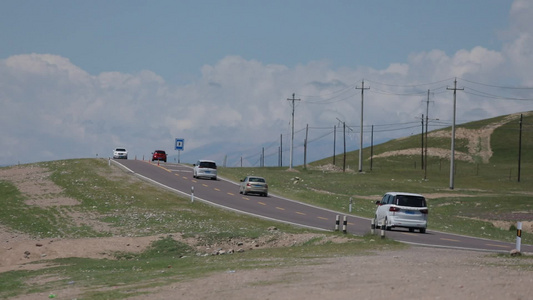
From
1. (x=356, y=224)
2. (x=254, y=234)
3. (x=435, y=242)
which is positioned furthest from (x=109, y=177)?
(x=435, y=242)

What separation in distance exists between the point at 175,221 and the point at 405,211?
1451 centimetres

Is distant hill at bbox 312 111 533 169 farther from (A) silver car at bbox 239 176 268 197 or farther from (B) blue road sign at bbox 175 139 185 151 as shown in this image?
(A) silver car at bbox 239 176 268 197

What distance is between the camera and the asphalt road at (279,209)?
36.3m

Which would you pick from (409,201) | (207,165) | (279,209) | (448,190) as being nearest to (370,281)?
(409,201)

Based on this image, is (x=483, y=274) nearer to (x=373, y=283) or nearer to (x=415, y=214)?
(x=373, y=283)

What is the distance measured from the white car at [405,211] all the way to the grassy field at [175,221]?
4.18m

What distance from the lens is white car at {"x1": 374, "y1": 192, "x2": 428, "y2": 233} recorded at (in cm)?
4031

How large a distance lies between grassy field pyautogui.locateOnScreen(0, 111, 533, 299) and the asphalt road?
2.25 m

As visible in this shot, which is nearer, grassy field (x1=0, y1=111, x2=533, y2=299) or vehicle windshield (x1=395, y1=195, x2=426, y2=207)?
grassy field (x1=0, y1=111, x2=533, y2=299)

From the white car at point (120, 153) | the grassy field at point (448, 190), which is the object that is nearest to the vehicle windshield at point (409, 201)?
the grassy field at point (448, 190)

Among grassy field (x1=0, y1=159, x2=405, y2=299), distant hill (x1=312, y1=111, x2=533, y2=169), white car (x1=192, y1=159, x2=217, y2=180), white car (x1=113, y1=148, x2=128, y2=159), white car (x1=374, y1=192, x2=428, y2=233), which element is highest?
distant hill (x1=312, y1=111, x2=533, y2=169)

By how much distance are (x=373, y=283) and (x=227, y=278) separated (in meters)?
4.55

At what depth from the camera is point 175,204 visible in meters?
56.9

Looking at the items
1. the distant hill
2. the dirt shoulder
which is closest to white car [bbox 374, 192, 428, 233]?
the dirt shoulder
